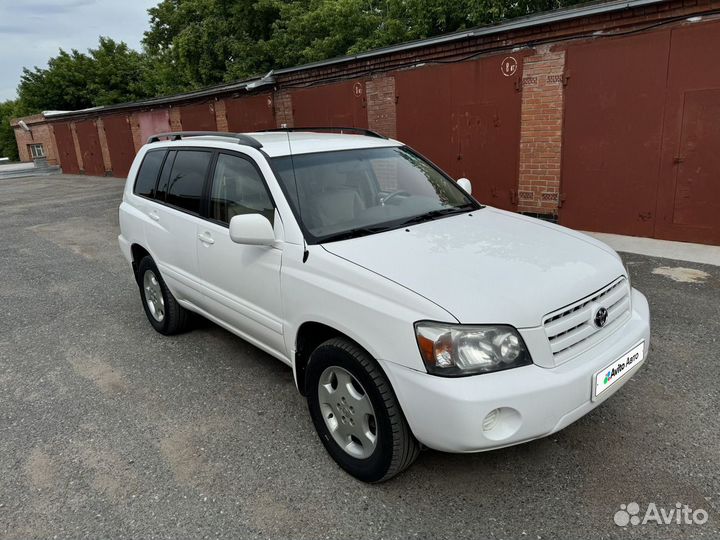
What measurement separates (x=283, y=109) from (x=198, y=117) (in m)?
Answer: 5.18

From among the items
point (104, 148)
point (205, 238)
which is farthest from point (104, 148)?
point (205, 238)

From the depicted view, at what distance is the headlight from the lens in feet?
7.18

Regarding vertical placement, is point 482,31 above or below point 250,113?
above

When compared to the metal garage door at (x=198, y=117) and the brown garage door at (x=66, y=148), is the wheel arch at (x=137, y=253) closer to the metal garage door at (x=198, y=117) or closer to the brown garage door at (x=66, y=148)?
the metal garage door at (x=198, y=117)

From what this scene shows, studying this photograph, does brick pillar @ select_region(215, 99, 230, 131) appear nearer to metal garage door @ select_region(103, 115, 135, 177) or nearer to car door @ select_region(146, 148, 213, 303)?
metal garage door @ select_region(103, 115, 135, 177)

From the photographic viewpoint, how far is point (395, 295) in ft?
7.61

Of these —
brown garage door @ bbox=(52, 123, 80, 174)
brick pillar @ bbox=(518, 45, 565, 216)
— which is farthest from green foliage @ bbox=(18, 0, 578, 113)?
brick pillar @ bbox=(518, 45, 565, 216)

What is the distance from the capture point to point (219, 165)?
145 inches

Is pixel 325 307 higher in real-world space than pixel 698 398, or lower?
higher

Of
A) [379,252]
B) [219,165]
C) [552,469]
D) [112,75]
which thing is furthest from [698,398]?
[112,75]

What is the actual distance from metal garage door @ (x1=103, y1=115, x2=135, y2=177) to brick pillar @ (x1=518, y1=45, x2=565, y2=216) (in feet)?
57.1

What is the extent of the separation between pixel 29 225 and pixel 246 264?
1106 centimetres

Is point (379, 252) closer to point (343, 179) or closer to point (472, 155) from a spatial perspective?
point (343, 179)

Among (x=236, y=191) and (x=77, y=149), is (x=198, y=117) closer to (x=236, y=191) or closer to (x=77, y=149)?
(x=77, y=149)
